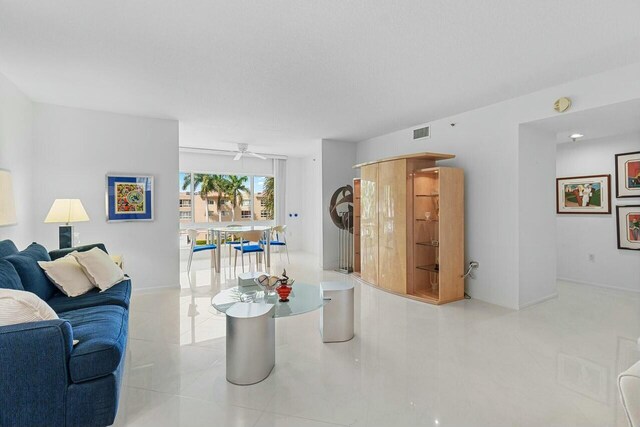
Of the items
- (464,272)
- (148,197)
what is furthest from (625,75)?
(148,197)

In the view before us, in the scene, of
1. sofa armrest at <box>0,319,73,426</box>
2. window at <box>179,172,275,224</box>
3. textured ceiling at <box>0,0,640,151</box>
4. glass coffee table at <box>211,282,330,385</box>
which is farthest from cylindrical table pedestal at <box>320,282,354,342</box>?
window at <box>179,172,275,224</box>

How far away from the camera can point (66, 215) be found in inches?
145

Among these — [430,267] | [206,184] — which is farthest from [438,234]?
[206,184]

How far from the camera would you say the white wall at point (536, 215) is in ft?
13.1

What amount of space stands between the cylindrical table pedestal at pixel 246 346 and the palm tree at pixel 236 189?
254 inches

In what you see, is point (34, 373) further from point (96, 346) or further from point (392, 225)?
point (392, 225)

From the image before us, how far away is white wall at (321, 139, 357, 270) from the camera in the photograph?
6.38 meters

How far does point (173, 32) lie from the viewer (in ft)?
7.99

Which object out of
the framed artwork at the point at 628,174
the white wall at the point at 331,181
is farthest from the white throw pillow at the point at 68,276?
the framed artwork at the point at 628,174

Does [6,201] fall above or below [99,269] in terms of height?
above

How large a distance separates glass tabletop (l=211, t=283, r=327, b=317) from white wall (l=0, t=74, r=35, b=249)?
7.80ft

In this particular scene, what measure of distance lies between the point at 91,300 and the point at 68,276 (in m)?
0.41

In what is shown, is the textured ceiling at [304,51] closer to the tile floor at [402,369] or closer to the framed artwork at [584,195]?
the framed artwork at [584,195]

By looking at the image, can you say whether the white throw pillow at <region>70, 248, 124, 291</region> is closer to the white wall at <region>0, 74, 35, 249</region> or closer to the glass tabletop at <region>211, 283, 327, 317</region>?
the white wall at <region>0, 74, 35, 249</region>
